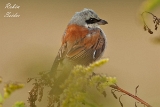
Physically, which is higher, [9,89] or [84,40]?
[84,40]

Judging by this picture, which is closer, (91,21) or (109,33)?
(91,21)

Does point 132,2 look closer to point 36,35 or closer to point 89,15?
point 36,35

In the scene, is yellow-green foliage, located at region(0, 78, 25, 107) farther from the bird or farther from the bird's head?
the bird's head

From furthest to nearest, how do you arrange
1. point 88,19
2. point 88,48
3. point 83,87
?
point 88,19 < point 88,48 < point 83,87

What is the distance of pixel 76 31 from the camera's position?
3.47 meters

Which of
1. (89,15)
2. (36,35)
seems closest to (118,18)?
(36,35)

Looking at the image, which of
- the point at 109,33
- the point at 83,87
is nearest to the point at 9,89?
the point at 83,87

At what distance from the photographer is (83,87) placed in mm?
1239

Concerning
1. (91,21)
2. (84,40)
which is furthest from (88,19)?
(84,40)

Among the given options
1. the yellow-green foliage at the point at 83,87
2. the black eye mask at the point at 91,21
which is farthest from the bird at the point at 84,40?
the yellow-green foliage at the point at 83,87

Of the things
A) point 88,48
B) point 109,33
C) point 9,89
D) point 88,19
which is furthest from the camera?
point 109,33

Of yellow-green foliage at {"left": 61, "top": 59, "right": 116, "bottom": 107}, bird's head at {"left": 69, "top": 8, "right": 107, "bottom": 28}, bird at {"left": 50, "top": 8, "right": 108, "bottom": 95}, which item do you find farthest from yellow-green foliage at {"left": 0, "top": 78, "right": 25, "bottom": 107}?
bird's head at {"left": 69, "top": 8, "right": 107, "bottom": 28}

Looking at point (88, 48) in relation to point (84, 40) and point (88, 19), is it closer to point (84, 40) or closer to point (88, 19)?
point (84, 40)

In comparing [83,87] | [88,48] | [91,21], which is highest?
[91,21]
